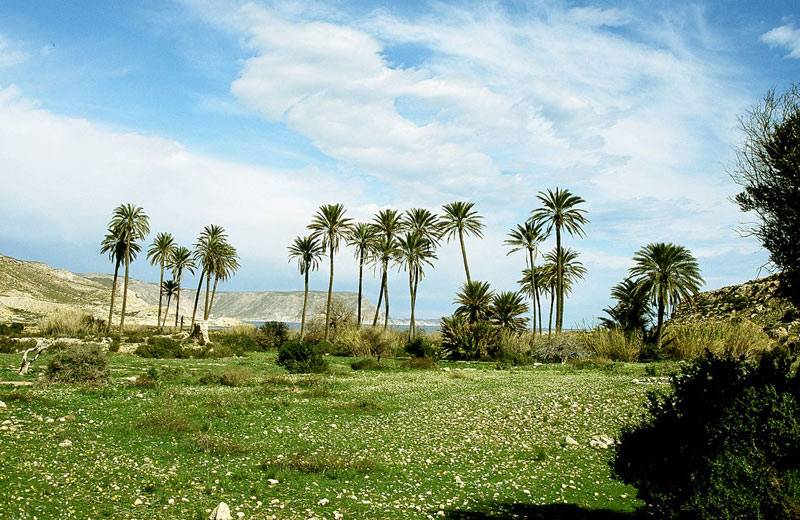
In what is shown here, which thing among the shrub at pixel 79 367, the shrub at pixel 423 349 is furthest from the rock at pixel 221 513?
the shrub at pixel 423 349

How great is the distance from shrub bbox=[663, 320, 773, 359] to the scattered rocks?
19400 millimetres

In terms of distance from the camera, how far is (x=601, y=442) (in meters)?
15.0

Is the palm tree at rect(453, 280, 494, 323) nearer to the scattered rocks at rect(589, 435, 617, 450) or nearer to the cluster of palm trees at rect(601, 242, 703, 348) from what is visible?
the cluster of palm trees at rect(601, 242, 703, 348)

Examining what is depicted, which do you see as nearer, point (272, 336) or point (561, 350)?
point (561, 350)

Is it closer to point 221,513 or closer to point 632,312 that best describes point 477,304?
point 632,312

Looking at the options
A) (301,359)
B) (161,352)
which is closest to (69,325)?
(161,352)

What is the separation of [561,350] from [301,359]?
65.0 ft

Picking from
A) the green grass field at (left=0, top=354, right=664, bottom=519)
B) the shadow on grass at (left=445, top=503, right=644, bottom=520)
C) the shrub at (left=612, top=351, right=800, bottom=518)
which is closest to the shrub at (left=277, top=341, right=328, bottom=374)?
the green grass field at (left=0, top=354, right=664, bottom=519)

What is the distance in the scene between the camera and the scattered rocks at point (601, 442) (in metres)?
14.8

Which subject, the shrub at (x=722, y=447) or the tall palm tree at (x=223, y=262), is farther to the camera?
the tall palm tree at (x=223, y=262)

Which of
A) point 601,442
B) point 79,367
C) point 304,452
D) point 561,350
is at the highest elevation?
point 561,350

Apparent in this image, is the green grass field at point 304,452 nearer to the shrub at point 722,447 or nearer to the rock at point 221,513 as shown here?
the rock at point 221,513

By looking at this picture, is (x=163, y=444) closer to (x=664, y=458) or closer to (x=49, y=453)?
(x=49, y=453)

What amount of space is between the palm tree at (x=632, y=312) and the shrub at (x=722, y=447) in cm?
3957
